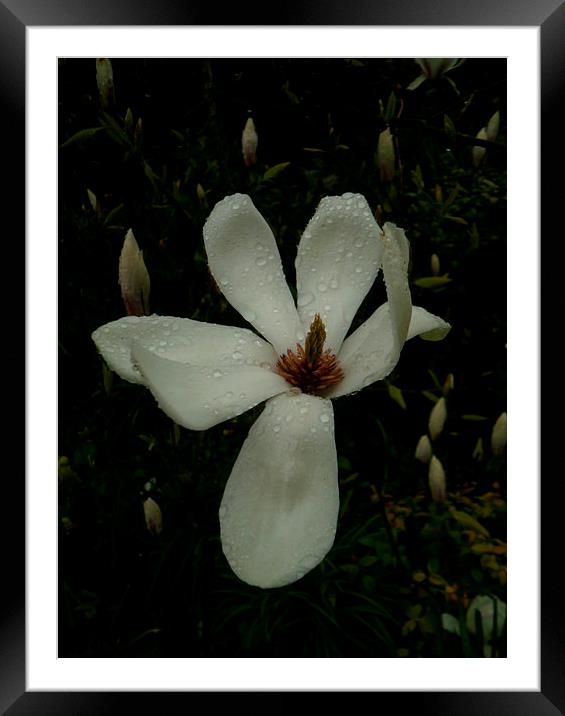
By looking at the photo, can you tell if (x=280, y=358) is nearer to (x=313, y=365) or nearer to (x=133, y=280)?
(x=313, y=365)

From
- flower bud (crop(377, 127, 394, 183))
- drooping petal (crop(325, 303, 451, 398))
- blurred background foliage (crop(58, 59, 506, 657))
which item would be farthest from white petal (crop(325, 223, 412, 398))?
flower bud (crop(377, 127, 394, 183))

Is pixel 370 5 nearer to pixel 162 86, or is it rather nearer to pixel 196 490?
pixel 162 86

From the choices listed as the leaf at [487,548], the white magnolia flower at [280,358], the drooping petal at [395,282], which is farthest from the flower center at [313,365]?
the leaf at [487,548]

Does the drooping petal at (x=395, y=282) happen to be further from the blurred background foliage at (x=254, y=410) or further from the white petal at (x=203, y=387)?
the blurred background foliage at (x=254, y=410)

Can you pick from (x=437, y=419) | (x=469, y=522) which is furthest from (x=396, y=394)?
(x=469, y=522)

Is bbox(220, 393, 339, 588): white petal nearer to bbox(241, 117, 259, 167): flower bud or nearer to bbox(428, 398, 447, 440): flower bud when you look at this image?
bbox(428, 398, 447, 440): flower bud

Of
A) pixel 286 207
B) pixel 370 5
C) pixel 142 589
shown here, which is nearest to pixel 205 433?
pixel 142 589
